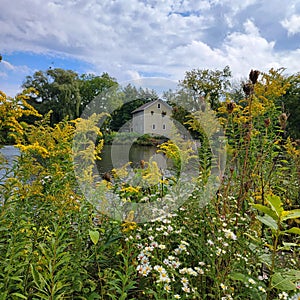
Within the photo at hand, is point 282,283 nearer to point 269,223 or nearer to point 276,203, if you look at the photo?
point 269,223

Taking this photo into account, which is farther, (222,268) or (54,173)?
(54,173)

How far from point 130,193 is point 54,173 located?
58 centimetres

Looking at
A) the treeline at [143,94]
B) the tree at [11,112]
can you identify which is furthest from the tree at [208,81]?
the tree at [11,112]

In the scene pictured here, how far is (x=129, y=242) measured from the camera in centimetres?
169

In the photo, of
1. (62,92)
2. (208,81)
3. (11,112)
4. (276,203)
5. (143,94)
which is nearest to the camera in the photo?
(276,203)

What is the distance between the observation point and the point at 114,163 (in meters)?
2.62

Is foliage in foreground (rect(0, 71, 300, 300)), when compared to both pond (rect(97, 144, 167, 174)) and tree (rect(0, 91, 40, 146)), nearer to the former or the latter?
tree (rect(0, 91, 40, 146))

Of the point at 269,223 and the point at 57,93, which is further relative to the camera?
the point at 57,93

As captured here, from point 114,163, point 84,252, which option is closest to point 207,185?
point 114,163

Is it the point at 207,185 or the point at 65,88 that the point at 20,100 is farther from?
the point at 65,88

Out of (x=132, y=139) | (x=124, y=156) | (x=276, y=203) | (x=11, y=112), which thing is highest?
(x=11, y=112)

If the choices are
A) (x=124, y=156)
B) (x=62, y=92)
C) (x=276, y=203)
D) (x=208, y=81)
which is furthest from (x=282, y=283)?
(x=62, y=92)

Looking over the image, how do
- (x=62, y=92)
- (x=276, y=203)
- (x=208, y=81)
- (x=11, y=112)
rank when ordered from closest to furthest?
1. (x=276, y=203)
2. (x=11, y=112)
3. (x=208, y=81)
4. (x=62, y=92)

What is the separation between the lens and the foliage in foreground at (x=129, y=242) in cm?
132
